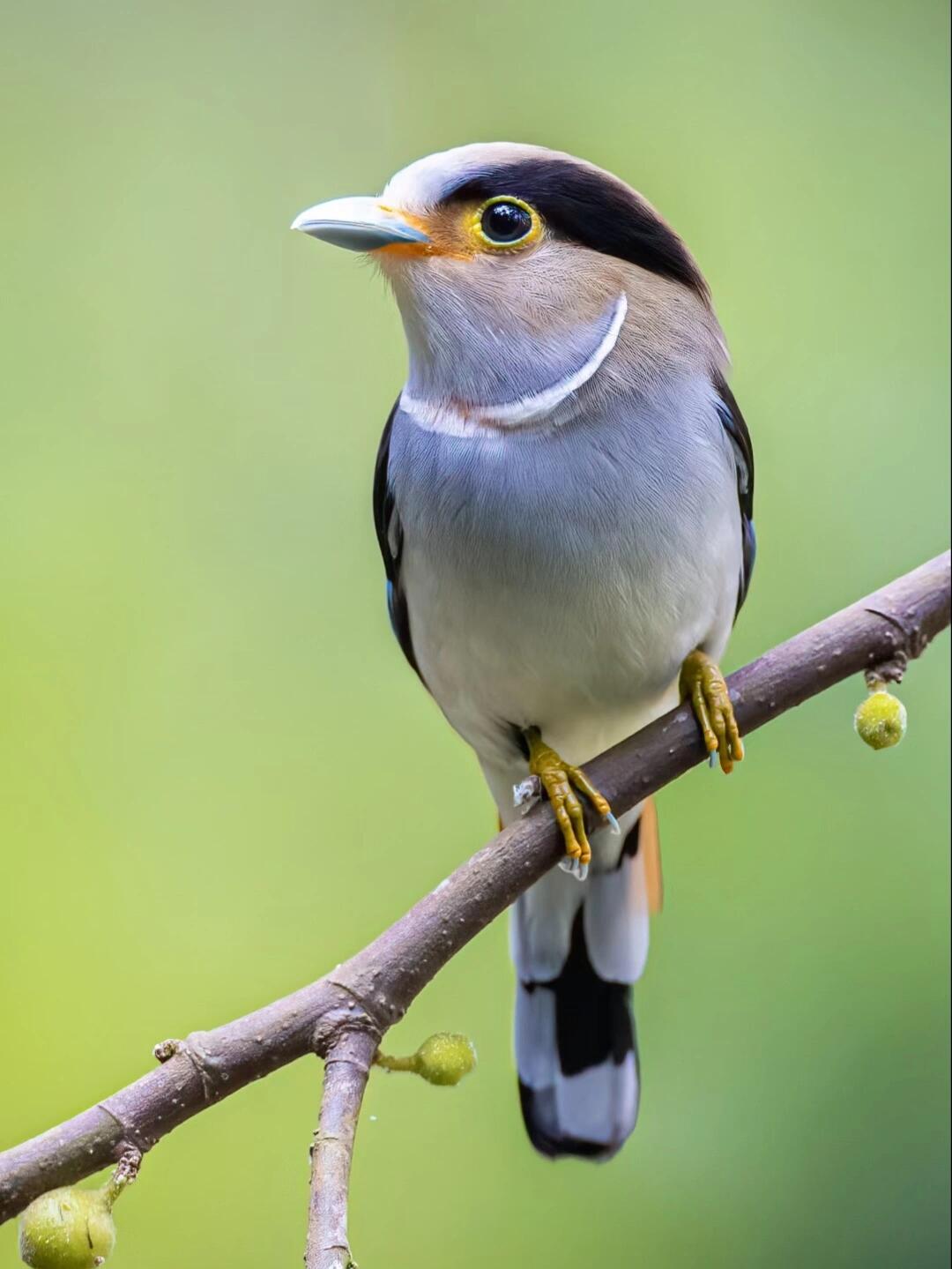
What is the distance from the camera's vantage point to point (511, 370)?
989mm

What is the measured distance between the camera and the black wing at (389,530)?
112 centimetres

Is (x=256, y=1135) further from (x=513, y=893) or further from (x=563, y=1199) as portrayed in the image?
(x=513, y=893)

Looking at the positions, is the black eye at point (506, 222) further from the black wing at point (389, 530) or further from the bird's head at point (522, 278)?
the black wing at point (389, 530)

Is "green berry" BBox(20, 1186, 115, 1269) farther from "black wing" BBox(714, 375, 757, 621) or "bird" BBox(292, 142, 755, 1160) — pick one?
"black wing" BBox(714, 375, 757, 621)

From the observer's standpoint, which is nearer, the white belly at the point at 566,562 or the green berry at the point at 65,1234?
the green berry at the point at 65,1234

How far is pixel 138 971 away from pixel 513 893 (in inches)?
19.5

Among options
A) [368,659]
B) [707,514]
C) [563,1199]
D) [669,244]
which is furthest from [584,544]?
[563,1199]

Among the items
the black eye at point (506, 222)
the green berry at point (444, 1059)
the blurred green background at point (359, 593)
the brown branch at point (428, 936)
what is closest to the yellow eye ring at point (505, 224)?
the black eye at point (506, 222)

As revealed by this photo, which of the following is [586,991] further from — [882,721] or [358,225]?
[358,225]

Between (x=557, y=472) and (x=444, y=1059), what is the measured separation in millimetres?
442

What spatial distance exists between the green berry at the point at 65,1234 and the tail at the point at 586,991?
1.99ft

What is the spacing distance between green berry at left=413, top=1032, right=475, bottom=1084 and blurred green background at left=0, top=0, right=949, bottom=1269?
49 centimetres

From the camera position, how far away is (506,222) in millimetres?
952

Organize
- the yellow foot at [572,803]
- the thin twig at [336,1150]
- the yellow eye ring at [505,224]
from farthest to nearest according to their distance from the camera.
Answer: the yellow foot at [572,803] < the yellow eye ring at [505,224] < the thin twig at [336,1150]
